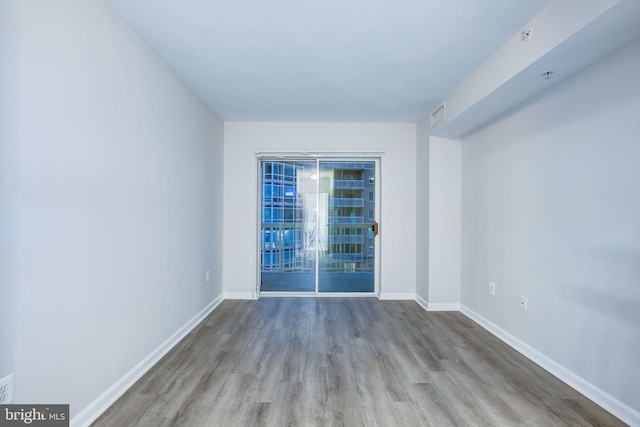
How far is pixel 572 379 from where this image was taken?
1.96 meters

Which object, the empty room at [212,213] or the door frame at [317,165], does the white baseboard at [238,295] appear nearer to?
the door frame at [317,165]

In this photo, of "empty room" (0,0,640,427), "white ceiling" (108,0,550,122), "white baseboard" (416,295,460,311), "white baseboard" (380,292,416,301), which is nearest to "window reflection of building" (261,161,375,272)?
"white baseboard" (380,292,416,301)

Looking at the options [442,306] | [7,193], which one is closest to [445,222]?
[442,306]

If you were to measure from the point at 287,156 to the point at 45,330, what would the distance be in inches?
125

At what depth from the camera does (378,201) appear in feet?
13.6

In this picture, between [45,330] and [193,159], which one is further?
[193,159]

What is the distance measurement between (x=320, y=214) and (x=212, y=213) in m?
1.53

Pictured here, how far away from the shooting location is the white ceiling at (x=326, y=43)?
5.71 ft

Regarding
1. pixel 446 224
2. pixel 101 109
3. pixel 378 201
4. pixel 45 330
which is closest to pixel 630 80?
pixel 446 224

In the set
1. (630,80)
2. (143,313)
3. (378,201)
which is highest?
(630,80)

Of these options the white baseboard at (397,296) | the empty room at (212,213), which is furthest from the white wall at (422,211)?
the empty room at (212,213)

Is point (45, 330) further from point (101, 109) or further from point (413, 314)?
point (413, 314)

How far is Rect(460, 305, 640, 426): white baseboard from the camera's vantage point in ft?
5.30

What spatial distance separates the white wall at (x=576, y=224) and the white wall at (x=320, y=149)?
1.25 m
